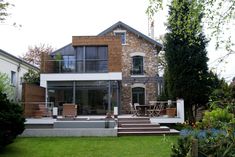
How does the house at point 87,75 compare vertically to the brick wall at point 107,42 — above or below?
below

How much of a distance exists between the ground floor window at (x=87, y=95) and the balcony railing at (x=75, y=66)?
3.08 ft

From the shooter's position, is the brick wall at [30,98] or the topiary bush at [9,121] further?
the brick wall at [30,98]

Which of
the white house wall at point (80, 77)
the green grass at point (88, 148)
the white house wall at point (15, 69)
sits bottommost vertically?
the green grass at point (88, 148)

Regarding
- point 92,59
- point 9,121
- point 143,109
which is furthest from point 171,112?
point 9,121

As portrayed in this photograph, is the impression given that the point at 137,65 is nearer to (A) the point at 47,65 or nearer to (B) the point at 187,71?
(B) the point at 187,71

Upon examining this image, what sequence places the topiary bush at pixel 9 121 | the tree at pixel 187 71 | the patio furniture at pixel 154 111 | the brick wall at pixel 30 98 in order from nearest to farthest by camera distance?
the topiary bush at pixel 9 121, the patio furniture at pixel 154 111, the brick wall at pixel 30 98, the tree at pixel 187 71

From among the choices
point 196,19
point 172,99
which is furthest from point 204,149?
point 172,99

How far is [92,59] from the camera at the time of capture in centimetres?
2731

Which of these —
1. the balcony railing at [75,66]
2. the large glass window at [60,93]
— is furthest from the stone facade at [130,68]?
the large glass window at [60,93]

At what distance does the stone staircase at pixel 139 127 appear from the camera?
19.7 metres

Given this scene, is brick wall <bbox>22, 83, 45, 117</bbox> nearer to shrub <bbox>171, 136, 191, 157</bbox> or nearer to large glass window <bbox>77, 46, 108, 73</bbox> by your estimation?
large glass window <bbox>77, 46, 108, 73</bbox>

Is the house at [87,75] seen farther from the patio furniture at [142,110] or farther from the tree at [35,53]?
the tree at [35,53]

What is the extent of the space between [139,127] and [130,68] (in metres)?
12.3

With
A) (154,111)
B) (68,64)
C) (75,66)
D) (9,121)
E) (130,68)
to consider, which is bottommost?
(9,121)
